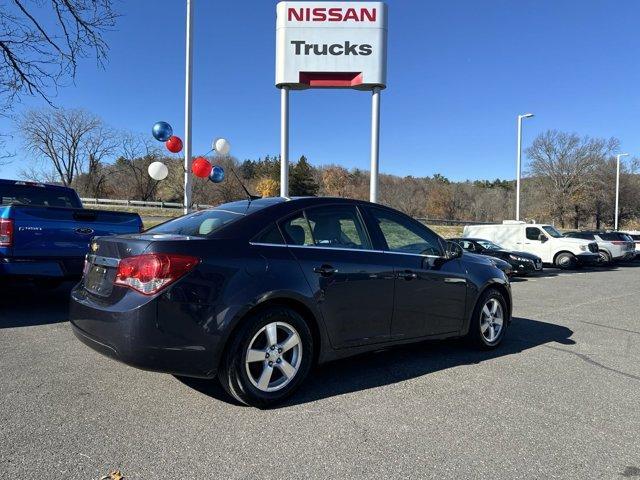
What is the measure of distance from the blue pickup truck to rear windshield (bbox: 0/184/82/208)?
4.06ft

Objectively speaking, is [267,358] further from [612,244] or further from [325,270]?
[612,244]

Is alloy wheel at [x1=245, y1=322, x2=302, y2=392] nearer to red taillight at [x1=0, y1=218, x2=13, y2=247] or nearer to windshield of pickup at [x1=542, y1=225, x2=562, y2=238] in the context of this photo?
red taillight at [x1=0, y1=218, x2=13, y2=247]

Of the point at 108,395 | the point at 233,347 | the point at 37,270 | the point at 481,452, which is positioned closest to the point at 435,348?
the point at 481,452

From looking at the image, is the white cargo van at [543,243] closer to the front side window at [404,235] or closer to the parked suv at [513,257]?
the parked suv at [513,257]

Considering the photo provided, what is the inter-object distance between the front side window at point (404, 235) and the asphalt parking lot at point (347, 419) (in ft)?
3.73

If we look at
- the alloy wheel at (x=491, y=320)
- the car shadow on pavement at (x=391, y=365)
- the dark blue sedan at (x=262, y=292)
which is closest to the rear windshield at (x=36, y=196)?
the dark blue sedan at (x=262, y=292)

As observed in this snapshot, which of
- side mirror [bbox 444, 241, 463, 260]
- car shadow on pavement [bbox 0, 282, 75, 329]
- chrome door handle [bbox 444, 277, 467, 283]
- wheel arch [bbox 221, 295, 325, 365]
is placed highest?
side mirror [bbox 444, 241, 463, 260]

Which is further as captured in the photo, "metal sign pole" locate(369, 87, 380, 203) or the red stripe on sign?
"metal sign pole" locate(369, 87, 380, 203)

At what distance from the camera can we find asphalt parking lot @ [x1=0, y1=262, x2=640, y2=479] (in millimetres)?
2885

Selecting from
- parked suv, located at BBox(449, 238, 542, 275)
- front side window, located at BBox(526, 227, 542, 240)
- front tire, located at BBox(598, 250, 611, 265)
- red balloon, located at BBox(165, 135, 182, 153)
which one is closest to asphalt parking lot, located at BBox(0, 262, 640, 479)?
parked suv, located at BBox(449, 238, 542, 275)

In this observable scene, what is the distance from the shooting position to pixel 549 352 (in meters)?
5.54

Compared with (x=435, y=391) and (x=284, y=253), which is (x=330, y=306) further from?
(x=435, y=391)

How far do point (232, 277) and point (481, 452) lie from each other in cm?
197

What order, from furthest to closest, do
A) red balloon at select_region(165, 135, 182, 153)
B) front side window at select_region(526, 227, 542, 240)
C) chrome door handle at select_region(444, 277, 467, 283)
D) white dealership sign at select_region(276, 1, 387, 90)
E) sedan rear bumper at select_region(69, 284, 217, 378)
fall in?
1. front side window at select_region(526, 227, 542, 240)
2. red balloon at select_region(165, 135, 182, 153)
3. white dealership sign at select_region(276, 1, 387, 90)
4. chrome door handle at select_region(444, 277, 467, 283)
5. sedan rear bumper at select_region(69, 284, 217, 378)
